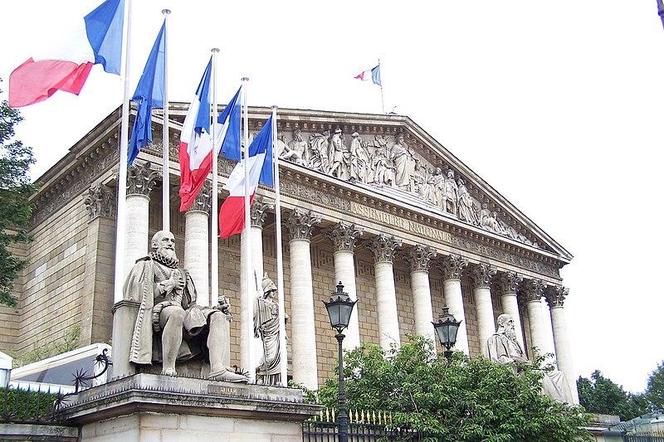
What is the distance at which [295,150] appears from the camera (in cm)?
3142

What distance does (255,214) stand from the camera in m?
28.2

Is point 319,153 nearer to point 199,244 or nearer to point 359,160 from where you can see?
point 359,160

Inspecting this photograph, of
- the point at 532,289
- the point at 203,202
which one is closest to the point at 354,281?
the point at 203,202

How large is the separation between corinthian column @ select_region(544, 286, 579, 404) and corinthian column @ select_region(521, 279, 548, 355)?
2.90ft

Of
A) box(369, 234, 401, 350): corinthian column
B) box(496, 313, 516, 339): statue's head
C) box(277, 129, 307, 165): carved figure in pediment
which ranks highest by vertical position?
box(277, 129, 307, 165): carved figure in pediment

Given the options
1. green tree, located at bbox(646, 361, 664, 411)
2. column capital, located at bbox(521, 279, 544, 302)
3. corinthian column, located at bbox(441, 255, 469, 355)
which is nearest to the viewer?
corinthian column, located at bbox(441, 255, 469, 355)

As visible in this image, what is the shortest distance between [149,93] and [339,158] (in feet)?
52.6

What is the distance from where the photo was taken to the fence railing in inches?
454

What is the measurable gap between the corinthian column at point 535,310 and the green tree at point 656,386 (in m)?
39.6

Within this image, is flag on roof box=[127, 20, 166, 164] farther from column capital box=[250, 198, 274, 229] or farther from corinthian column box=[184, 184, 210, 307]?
column capital box=[250, 198, 274, 229]

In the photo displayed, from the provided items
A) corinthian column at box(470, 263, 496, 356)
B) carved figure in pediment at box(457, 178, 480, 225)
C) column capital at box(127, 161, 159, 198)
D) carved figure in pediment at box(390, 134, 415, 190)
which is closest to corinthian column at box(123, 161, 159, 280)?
column capital at box(127, 161, 159, 198)

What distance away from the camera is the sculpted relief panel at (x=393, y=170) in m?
32.2

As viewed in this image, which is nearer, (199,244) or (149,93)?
(149,93)

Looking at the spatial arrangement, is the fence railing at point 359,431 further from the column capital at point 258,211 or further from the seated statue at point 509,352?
the column capital at point 258,211
